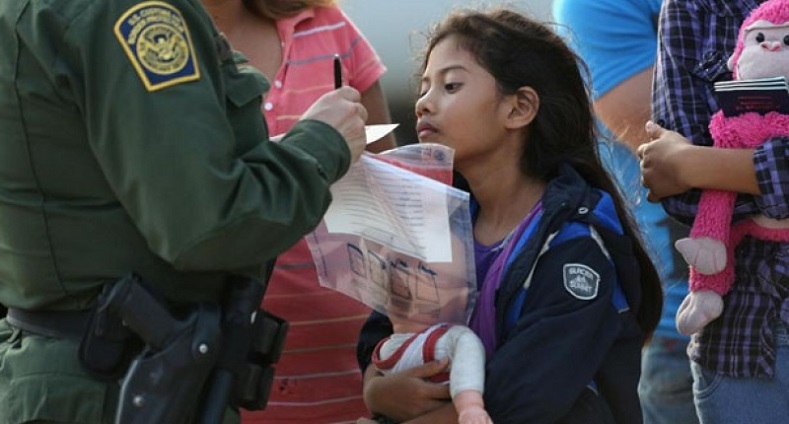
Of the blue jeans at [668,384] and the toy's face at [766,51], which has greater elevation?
the toy's face at [766,51]

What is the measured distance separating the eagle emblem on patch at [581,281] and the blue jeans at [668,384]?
76 centimetres

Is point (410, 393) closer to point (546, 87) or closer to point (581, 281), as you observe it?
point (581, 281)

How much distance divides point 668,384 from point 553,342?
0.87m

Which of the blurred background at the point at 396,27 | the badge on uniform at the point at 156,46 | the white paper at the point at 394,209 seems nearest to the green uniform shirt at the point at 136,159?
the badge on uniform at the point at 156,46

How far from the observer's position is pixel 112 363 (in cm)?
222

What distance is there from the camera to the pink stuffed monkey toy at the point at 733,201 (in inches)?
107

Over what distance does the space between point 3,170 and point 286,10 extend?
1130 millimetres

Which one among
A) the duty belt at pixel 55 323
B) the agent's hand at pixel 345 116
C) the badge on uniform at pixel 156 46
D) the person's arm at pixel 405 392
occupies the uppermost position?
the badge on uniform at pixel 156 46

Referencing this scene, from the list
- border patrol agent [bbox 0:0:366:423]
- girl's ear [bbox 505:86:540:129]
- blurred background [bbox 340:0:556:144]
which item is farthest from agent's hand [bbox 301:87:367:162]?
blurred background [bbox 340:0:556:144]

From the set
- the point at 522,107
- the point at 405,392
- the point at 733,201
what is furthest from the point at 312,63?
the point at 733,201

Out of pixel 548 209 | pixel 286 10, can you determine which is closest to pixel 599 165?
pixel 548 209

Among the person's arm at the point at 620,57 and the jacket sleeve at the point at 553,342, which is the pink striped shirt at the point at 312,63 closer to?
the person's arm at the point at 620,57

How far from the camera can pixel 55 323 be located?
89.5 inches

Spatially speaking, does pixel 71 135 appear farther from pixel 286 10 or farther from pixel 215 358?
pixel 286 10
